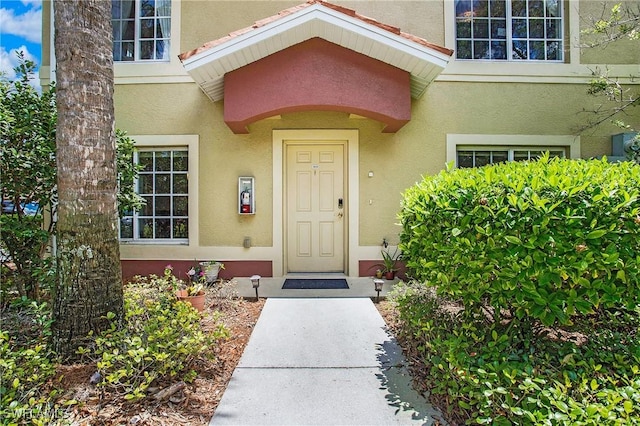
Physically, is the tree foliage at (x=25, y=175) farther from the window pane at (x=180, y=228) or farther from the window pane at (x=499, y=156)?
the window pane at (x=499, y=156)

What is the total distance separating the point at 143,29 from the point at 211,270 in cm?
511

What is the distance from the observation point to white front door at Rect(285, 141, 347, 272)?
721 centimetres

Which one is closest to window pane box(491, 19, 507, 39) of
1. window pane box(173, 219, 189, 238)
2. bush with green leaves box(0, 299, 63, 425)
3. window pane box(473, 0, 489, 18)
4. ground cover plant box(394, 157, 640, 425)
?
Answer: window pane box(473, 0, 489, 18)

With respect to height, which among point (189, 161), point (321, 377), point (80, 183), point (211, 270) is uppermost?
point (189, 161)

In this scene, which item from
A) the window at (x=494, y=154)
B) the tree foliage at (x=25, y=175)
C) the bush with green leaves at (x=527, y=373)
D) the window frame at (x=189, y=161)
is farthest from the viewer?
the window at (x=494, y=154)

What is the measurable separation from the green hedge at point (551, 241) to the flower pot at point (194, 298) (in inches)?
132

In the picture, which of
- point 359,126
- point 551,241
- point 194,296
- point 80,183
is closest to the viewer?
point 551,241

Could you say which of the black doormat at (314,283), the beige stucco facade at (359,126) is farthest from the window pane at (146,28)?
the black doormat at (314,283)

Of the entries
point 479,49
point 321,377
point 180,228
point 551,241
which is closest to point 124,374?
point 321,377

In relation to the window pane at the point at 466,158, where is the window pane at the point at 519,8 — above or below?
above

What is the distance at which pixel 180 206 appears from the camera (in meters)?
7.17

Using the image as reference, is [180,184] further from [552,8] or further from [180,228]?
[552,8]

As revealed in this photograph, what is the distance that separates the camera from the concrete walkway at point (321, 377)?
2850mm

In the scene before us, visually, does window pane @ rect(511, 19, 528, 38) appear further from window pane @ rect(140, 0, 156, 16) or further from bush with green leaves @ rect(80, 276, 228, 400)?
bush with green leaves @ rect(80, 276, 228, 400)
